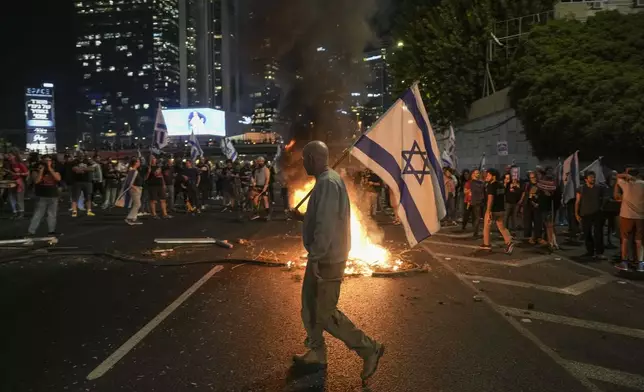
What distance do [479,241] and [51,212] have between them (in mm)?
9319

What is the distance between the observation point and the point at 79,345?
472cm

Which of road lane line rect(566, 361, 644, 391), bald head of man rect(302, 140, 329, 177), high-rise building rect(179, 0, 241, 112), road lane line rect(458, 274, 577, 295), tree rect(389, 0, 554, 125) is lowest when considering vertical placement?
road lane line rect(566, 361, 644, 391)

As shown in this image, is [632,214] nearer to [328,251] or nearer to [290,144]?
[328,251]

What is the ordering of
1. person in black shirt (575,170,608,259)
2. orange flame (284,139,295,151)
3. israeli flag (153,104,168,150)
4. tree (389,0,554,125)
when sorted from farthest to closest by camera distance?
tree (389,0,554,125) → israeli flag (153,104,168,150) → orange flame (284,139,295,151) → person in black shirt (575,170,608,259)

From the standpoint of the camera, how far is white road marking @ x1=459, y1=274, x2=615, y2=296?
280 inches

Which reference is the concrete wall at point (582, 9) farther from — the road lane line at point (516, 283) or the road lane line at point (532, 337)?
the road lane line at point (532, 337)

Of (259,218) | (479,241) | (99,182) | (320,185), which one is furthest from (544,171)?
(99,182)

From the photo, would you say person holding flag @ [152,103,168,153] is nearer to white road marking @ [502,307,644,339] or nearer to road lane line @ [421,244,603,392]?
A: road lane line @ [421,244,603,392]

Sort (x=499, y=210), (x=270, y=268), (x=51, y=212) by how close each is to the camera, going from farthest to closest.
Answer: (x=51, y=212), (x=499, y=210), (x=270, y=268)

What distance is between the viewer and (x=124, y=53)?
555 feet

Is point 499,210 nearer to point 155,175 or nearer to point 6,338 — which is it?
point 6,338

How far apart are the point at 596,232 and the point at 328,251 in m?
7.93

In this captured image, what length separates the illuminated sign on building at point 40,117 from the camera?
70.1 metres

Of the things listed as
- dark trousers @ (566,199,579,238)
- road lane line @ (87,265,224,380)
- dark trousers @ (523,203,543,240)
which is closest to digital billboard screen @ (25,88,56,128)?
dark trousers @ (523,203,543,240)
